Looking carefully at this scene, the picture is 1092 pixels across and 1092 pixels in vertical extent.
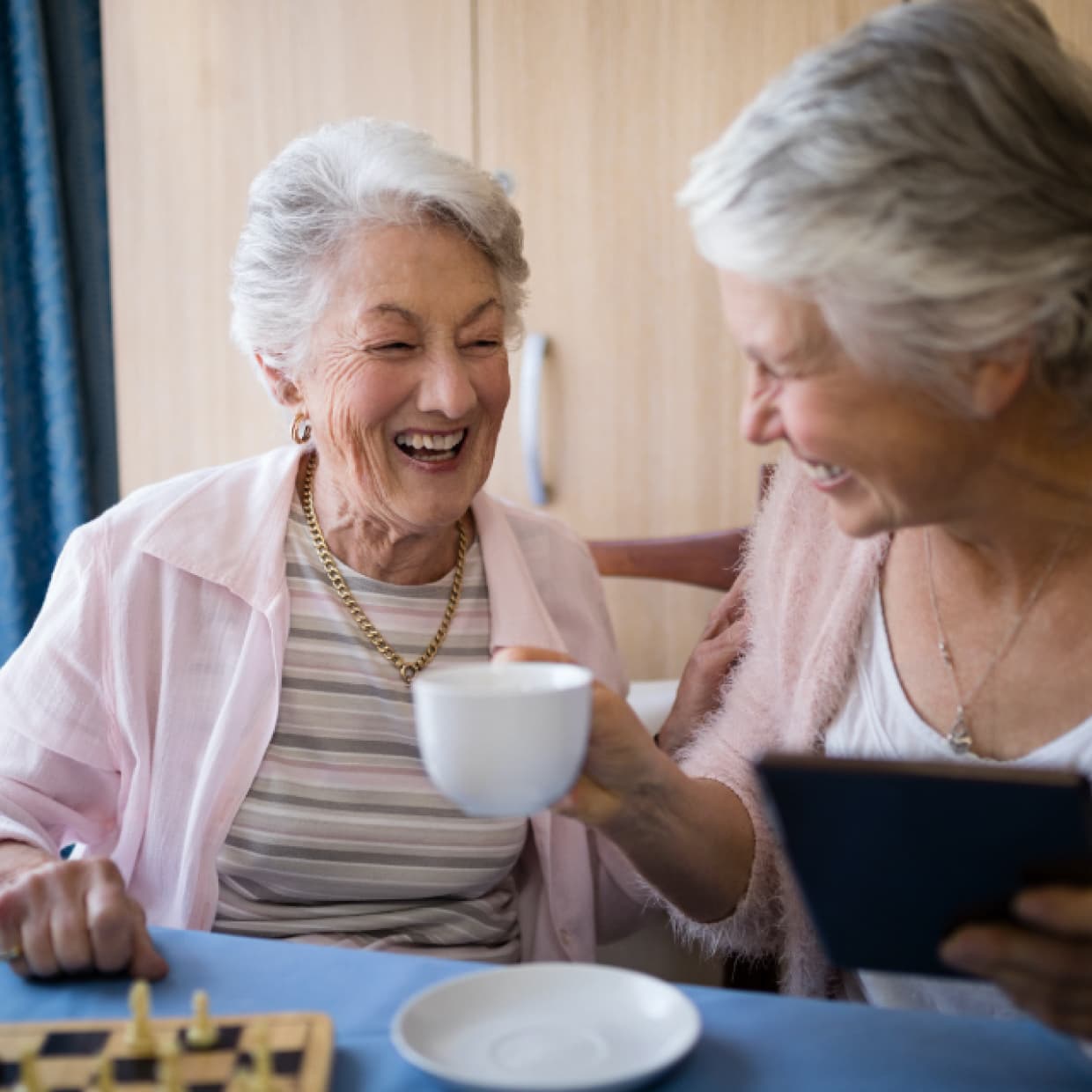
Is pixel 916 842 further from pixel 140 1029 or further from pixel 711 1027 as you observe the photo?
pixel 140 1029

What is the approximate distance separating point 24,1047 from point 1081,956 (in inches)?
23.9

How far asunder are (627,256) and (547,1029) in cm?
214

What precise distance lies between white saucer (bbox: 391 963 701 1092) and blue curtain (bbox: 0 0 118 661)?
248 cm

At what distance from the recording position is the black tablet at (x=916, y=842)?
0.67 meters

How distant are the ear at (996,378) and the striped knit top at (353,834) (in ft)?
2.37

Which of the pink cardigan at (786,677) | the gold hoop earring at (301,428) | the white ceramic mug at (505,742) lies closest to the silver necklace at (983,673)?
the pink cardigan at (786,677)

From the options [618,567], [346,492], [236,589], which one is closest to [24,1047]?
[236,589]

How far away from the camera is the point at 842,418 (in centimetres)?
96

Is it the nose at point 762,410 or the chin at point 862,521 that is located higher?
the nose at point 762,410

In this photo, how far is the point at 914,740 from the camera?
1173mm

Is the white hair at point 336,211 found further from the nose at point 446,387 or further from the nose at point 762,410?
the nose at point 762,410

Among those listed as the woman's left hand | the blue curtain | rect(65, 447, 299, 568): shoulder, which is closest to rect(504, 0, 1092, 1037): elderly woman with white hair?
the woman's left hand

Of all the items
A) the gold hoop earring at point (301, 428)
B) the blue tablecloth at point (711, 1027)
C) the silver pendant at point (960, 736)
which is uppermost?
the gold hoop earring at point (301, 428)

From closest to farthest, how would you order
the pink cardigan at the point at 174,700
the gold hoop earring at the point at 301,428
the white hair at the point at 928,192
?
the white hair at the point at 928,192
the pink cardigan at the point at 174,700
the gold hoop earring at the point at 301,428
